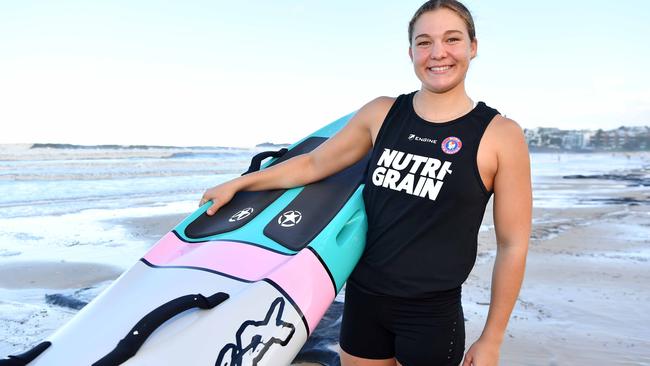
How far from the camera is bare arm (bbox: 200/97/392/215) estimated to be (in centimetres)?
187

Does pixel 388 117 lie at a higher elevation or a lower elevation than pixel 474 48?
lower

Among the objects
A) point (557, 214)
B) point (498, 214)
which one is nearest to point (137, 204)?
point (557, 214)

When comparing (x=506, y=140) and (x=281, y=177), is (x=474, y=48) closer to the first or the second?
(x=506, y=140)

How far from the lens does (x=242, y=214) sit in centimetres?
245

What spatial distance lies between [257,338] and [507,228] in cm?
87

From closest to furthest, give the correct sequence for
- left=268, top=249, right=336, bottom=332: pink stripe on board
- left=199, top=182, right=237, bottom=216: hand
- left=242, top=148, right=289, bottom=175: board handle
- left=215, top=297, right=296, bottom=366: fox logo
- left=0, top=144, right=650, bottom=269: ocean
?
left=215, top=297, right=296, bottom=366: fox logo
left=268, top=249, right=336, bottom=332: pink stripe on board
left=199, top=182, right=237, bottom=216: hand
left=242, top=148, right=289, bottom=175: board handle
left=0, top=144, right=650, bottom=269: ocean

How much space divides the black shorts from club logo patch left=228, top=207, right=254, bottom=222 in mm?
815

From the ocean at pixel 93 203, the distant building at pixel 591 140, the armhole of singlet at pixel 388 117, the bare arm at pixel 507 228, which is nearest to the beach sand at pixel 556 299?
the ocean at pixel 93 203

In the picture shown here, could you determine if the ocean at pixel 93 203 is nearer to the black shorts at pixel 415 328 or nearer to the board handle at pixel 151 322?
the board handle at pixel 151 322

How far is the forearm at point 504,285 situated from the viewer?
60.9 inches

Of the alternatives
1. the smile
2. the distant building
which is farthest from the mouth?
the distant building

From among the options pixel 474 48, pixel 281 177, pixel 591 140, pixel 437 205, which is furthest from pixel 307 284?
pixel 591 140

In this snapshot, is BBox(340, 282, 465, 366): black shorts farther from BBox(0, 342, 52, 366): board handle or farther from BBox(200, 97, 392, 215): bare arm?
BBox(0, 342, 52, 366): board handle

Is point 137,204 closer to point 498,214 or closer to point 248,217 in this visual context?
point 248,217
